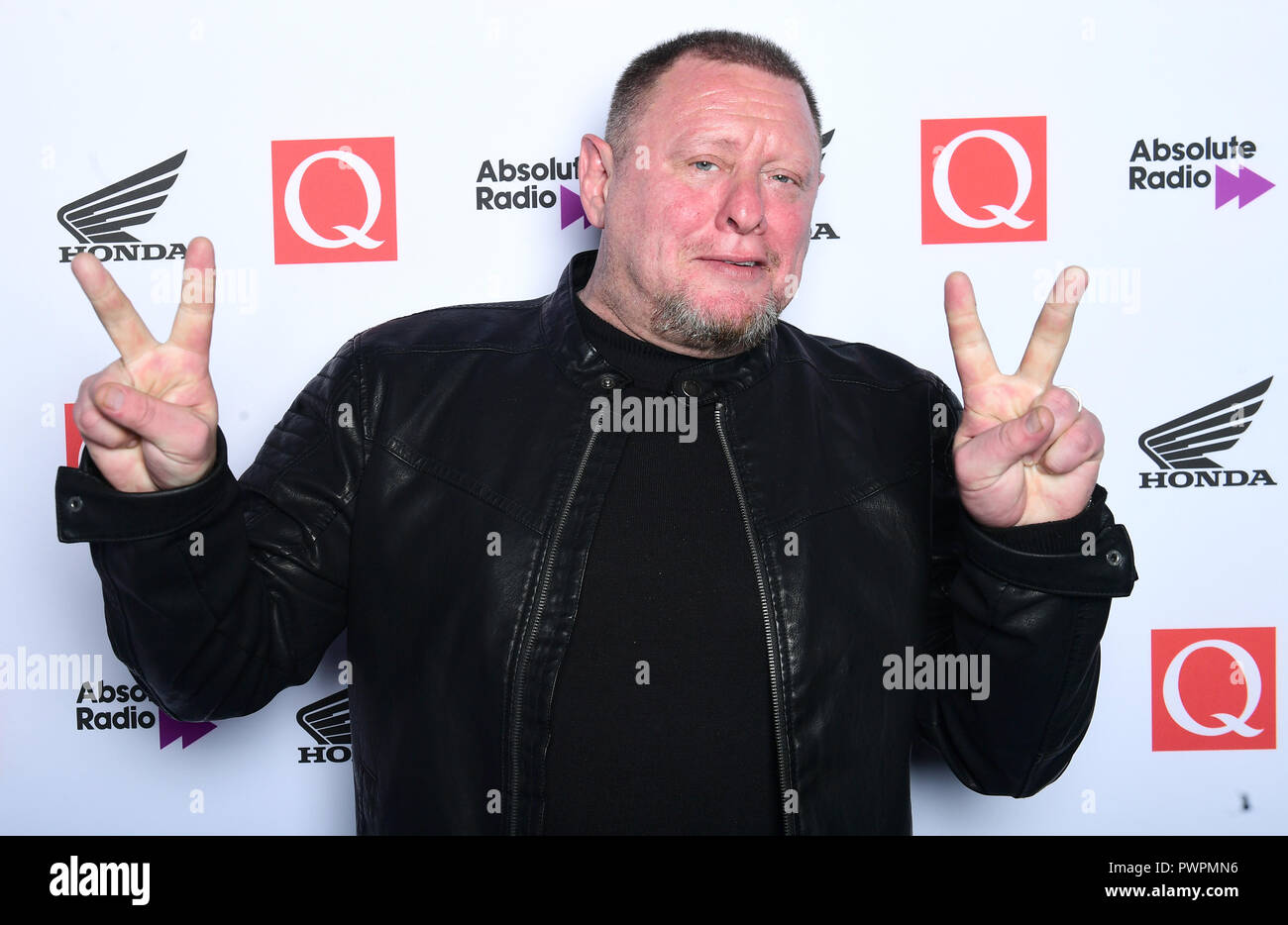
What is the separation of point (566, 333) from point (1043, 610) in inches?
29.7

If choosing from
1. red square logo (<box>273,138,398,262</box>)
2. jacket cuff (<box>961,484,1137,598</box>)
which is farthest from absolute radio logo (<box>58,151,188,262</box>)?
jacket cuff (<box>961,484,1137,598</box>)

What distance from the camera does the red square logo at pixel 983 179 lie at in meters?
1.94

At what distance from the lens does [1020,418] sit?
1280 millimetres

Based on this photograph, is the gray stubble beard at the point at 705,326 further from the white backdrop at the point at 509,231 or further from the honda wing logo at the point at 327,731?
the honda wing logo at the point at 327,731

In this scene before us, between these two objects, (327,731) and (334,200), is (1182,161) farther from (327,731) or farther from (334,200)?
(327,731)

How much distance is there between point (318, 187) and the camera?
6.25 feet

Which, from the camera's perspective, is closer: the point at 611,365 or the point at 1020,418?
the point at 1020,418

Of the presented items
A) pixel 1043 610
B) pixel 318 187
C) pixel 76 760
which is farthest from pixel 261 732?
pixel 1043 610

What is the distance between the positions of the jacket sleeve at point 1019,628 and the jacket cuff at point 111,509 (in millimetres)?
953

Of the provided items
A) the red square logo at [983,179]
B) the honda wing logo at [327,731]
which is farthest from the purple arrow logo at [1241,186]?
the honda wing logo at [327,731]

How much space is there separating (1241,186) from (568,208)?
4.01 ft

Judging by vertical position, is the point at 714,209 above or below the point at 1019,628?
above

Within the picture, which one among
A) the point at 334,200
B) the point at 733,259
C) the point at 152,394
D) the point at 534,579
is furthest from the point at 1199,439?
the point at 152,394

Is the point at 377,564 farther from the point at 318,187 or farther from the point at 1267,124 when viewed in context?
the point at 1267,124
